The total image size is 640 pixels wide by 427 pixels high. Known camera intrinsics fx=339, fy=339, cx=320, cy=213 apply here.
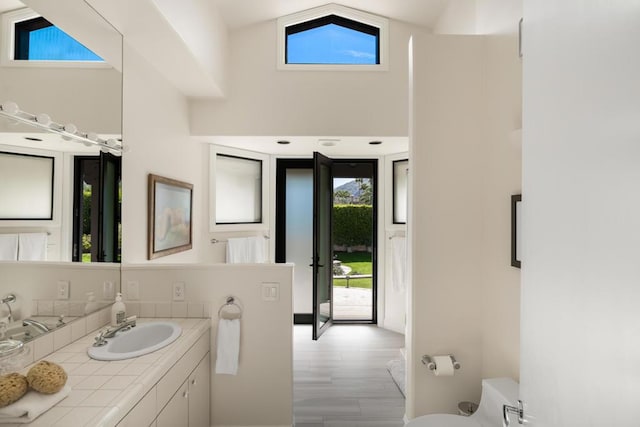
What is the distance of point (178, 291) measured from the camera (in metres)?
2.19

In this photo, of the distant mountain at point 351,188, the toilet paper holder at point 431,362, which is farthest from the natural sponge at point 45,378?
the distant mountain at point 351,188

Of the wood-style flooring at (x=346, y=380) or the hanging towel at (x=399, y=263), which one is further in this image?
the hanging towel at (x=399, y=263)

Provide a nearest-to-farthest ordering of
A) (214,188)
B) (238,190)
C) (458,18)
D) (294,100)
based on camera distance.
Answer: (458,18), (294,100), (214,188), (238,190)

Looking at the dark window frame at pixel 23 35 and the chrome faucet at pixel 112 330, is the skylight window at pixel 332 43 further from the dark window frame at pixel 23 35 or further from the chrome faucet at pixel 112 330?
the chrome faucet at pixel 112 330

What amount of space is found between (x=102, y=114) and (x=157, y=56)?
2.09ft

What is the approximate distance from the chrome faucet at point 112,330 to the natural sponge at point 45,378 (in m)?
0.49

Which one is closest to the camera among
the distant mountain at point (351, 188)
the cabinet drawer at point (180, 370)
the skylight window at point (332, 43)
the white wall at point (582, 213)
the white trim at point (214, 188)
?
→ the white wall at point (582, 213)

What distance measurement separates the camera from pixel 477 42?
2027mm

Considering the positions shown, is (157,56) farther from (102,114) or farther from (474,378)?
(474,378)

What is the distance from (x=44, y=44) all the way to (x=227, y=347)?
1835mm

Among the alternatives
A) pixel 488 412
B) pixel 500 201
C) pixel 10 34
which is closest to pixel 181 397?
pixel 488 412

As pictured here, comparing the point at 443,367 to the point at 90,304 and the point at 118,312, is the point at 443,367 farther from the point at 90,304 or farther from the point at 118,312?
the point at 90,304

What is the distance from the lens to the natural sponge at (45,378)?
1154 mm

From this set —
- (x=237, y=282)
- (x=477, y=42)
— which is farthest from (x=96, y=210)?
(x=477, y=42)
